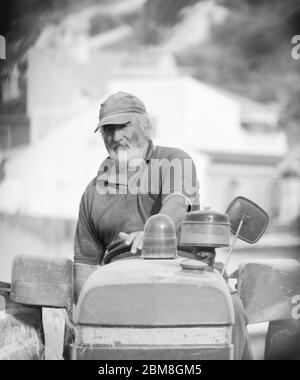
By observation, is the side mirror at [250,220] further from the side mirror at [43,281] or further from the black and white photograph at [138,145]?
the side mirror at [43,281]

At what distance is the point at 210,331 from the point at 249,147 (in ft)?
6.10

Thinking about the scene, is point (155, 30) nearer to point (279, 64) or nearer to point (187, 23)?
point (187, 23)

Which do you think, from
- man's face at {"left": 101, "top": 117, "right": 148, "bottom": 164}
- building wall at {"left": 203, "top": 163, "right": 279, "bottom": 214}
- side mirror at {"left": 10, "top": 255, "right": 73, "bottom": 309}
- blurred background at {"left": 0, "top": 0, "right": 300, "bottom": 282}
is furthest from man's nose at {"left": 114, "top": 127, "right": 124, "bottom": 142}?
building wall at {"left": 203, "top": 163, "right": 279, "bottom": 214}

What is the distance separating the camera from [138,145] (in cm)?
273

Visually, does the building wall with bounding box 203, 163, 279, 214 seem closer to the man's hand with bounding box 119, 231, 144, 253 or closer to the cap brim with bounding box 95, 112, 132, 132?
the cap brim with bounding box 95, 112, 132, 132

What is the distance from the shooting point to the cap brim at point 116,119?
2621 millimetres

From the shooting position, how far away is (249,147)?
358cm

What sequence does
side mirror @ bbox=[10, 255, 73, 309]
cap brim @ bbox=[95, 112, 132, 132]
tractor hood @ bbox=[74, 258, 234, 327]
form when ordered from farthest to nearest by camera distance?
1. cap brim @ bbox=[95, 112, 132, 132]
2. side mirror @ bbox=[10, 255, 73, 309]
3. tractor hood @ bbox=[74, 258, 234, 327]

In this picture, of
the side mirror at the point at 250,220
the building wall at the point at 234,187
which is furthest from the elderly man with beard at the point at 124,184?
the building wall at the point at 234,187

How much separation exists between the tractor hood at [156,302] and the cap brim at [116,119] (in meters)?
0.91

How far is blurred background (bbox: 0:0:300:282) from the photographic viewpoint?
3219 millimetres

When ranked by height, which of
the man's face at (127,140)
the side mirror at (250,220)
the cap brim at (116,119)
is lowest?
the side mirror at (250,220)

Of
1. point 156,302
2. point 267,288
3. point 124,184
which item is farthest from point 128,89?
point 156,302

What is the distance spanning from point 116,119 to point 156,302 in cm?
101
